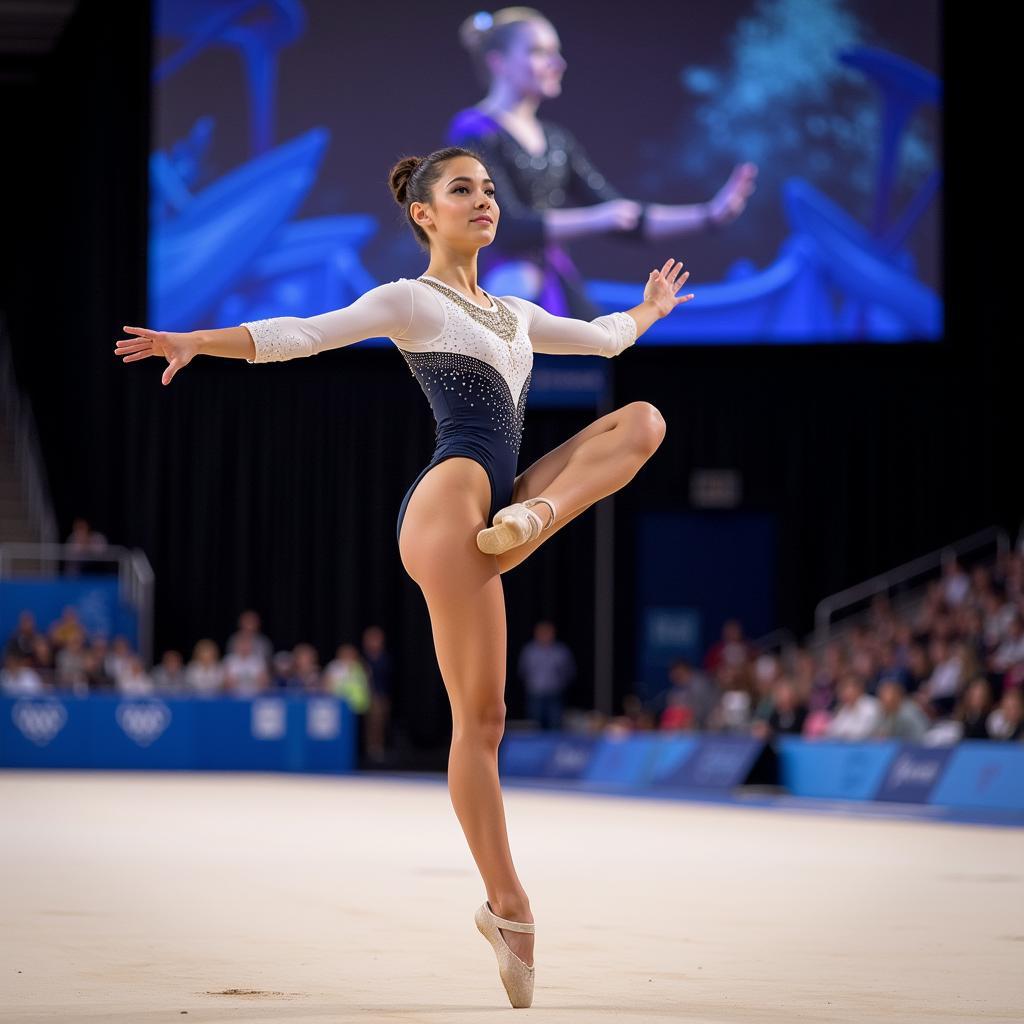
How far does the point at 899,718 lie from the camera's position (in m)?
13.9

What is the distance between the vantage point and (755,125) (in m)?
19.2

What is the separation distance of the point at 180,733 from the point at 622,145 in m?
7.43

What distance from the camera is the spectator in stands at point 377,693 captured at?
20109 mm

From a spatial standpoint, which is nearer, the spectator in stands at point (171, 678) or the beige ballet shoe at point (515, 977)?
the beige ballet shoe at point (515, 977)

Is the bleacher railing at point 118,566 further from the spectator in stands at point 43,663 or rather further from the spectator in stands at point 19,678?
the spectator in stands at point 19,678

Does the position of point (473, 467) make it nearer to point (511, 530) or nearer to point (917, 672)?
point (511, 530)

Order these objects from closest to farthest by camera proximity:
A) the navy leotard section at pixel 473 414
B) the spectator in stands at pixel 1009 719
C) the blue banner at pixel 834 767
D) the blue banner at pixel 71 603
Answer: the navy leotard section at pixel 473 414
the spectator in stands at pixel 1009 719
the blue banner at pixel 834 767
the blue banner at pixel 71 603

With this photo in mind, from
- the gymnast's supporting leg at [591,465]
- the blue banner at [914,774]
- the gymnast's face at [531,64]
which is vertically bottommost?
the blue banner at [914,774]

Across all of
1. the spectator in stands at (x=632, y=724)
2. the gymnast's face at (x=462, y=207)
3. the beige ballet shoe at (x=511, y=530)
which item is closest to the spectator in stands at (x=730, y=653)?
the spectator in stands at (x=632, y=724)

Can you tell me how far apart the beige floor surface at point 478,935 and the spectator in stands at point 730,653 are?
692 cm

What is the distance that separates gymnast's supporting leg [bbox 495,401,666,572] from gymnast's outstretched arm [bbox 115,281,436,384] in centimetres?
44

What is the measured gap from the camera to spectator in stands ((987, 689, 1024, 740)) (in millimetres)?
12727

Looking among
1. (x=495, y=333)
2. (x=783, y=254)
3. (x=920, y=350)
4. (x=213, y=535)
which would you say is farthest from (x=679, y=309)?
(x=495, y=333)

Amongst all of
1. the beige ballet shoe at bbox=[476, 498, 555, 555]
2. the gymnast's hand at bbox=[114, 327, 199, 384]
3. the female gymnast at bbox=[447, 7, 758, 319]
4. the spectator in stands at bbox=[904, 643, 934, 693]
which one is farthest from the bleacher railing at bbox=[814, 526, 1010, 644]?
the gymnast's hand at bbox=[114, 327, 199, 384]
